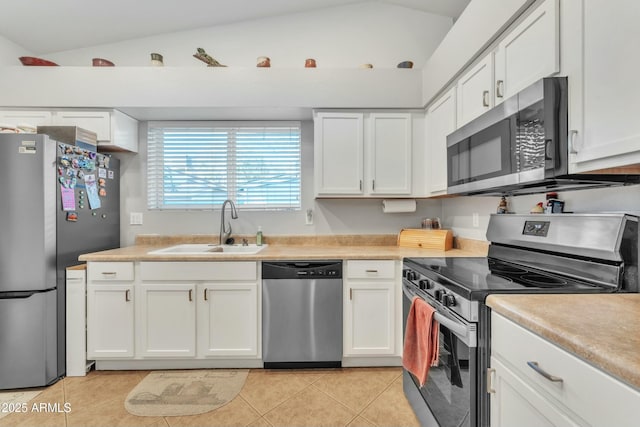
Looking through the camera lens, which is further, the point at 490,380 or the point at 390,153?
the point at 390,153

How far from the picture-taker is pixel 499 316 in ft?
3.29

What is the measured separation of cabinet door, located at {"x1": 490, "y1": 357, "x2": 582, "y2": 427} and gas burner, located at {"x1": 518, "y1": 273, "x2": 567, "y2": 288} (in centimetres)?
39

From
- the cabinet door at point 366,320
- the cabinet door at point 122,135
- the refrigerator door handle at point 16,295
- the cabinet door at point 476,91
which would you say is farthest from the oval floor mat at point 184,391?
the cabinet door at point 476,91

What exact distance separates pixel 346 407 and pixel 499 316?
1.26m

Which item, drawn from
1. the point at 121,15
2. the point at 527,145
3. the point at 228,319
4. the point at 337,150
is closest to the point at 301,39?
the point at 337,150

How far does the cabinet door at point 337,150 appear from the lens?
8.20ft

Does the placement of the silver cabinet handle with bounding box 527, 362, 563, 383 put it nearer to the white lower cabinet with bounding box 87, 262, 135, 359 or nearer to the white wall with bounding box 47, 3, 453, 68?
the white lower cabinet with bounding box 87, 262, 135, 359

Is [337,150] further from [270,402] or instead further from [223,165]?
[270,402]

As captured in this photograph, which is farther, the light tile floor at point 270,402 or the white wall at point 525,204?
the light tile floor at point 270,402

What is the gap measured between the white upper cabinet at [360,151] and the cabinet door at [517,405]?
1705mm

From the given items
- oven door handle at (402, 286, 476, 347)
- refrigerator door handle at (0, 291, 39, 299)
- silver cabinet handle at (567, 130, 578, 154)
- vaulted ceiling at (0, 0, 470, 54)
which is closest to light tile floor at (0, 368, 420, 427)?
refrigerator door handle at (0, 291, 39, 299)

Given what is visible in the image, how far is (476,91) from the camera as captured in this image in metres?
1.74

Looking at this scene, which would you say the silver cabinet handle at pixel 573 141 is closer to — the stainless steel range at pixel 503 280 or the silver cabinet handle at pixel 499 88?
the stainless steel range at pixel 503 280

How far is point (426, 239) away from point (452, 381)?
4.59ft
